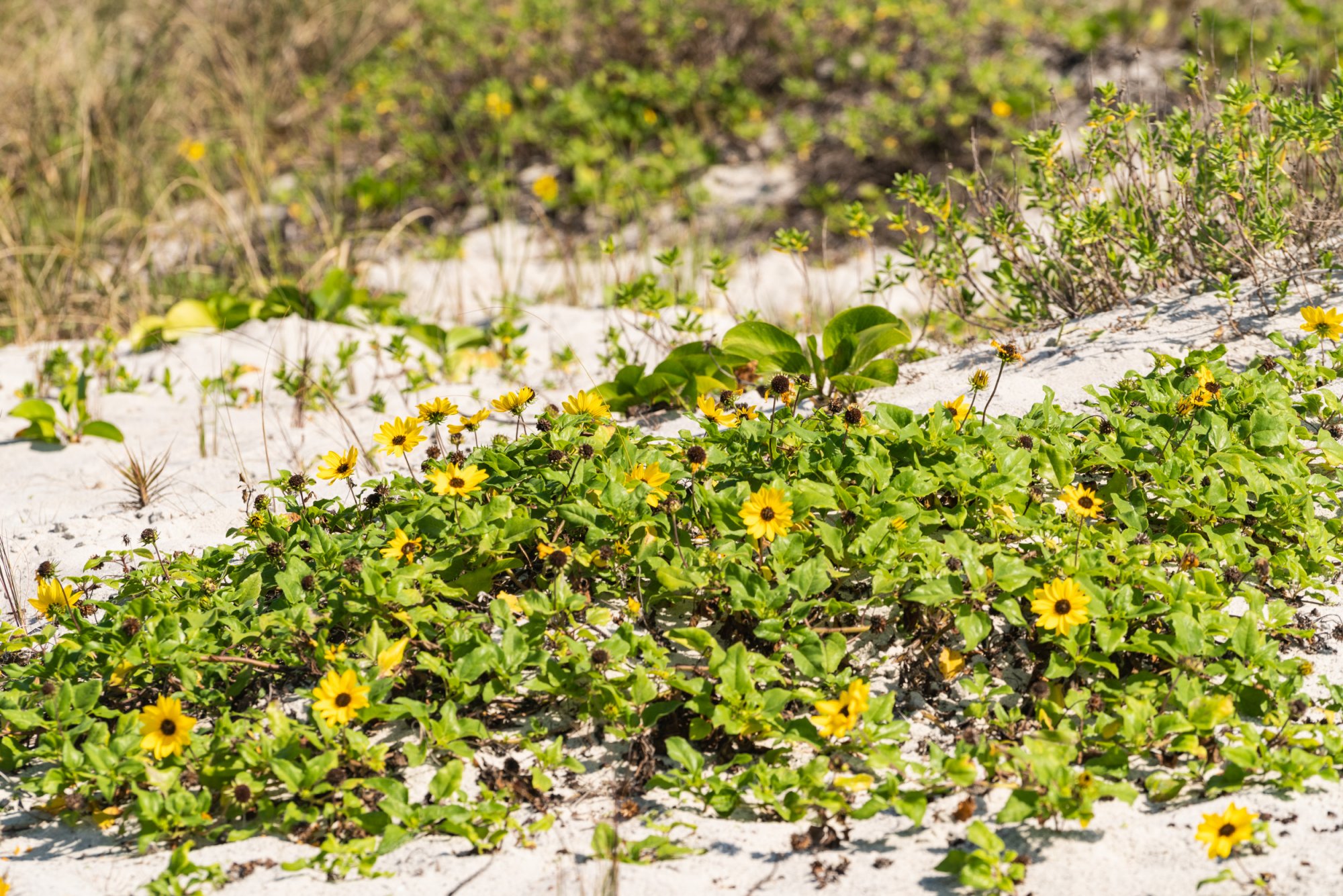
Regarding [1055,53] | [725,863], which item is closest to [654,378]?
[725,863]

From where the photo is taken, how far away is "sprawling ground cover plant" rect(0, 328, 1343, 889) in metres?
2.20

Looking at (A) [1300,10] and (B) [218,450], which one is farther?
(A) [1300,10]

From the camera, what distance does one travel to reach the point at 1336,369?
326 centimetres

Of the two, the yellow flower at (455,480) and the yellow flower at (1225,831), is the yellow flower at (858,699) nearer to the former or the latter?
the yellow flower at (1225,831)

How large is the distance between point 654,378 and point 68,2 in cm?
716

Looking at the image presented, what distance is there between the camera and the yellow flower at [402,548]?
2588mm

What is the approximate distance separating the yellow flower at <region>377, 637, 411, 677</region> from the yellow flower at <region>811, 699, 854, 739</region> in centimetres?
85

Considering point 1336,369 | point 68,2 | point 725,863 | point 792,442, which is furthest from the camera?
point 68,2

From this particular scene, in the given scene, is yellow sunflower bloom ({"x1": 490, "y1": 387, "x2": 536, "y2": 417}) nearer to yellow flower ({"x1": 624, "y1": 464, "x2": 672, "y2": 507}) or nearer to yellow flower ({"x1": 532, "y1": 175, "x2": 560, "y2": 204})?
yellow flower ({"x1": 624, "y1": 464, "x2": 672, "y2": 507})

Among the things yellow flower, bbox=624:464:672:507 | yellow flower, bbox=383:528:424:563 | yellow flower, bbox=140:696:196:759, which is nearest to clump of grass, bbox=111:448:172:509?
yellow flower, bbox=383:528:424:563

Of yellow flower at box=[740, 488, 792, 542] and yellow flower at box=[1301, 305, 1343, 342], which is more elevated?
yellow flower at box=[1301, 305, 1343, 342]

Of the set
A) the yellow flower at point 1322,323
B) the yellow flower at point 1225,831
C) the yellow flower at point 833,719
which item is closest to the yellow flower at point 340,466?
the yellow flower at point 833,719

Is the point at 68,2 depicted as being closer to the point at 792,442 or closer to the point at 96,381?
the point at 96,381

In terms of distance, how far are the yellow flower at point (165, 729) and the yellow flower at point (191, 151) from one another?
585cm
